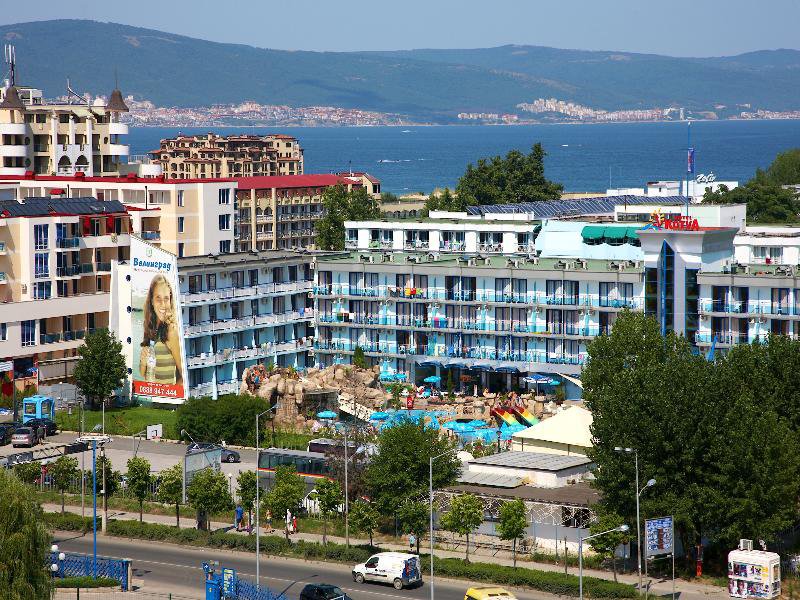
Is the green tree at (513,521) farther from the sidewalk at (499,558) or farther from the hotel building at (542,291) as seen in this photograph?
the hotel building at (542,291)

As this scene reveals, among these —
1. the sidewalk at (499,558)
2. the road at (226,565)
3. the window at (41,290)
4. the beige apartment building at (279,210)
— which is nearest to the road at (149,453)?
the sidewalk at (499,558)

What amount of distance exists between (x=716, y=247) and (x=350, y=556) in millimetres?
43526

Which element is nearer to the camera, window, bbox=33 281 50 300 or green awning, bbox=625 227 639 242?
window, bbox=33 281 50 300

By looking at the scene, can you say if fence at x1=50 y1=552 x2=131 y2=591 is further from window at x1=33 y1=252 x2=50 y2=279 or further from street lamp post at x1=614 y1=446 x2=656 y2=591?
window at x1=33 y1=252 x2=50 y2=279

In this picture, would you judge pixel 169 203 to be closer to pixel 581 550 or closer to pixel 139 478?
pixel 139 478

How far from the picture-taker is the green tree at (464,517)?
68.5m

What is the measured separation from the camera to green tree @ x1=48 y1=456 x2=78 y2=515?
7881 cm

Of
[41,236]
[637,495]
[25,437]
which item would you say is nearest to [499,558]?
[637,495]

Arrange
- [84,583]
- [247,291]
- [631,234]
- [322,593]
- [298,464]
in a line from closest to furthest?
[322,593], [84,583], [298,464], [247,291], [631,234]

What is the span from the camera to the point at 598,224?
119 meters

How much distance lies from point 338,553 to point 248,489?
24.8 ft

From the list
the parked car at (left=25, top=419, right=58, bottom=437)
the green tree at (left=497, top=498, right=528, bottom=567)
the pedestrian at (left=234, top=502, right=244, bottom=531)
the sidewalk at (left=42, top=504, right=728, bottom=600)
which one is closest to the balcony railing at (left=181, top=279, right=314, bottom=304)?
the parked car at (left=25, top=419, right=58, bottom=437)

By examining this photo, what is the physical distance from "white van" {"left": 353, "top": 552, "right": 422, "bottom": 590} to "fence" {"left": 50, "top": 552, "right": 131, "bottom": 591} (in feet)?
32.2

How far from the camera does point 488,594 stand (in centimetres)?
5847
